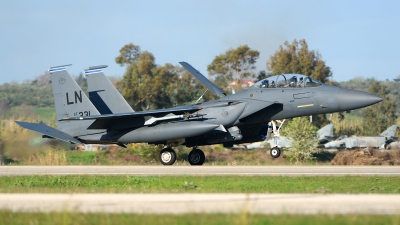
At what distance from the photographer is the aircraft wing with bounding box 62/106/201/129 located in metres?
21.4

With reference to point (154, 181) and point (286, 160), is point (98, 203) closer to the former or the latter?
point (154, 181)

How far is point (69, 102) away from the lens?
76.9 feet

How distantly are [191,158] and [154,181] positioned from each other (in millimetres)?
8100

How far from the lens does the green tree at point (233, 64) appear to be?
60656 millimetres

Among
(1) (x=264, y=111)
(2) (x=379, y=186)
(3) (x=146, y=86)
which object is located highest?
(3) (x=146, y=86)

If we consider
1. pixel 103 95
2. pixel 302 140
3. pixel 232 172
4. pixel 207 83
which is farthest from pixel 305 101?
pixel 302 140

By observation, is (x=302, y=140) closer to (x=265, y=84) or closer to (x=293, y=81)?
(x=265, y=84)

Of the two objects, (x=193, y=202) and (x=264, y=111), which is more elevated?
(x=264, y=111)

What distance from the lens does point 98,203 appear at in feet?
30.9

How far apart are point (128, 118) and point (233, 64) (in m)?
39.8

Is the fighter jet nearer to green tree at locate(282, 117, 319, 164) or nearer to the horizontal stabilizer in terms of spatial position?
green tree at locate(282, 117, 319, 164)

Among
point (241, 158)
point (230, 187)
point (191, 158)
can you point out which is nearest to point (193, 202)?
point (230, 187)

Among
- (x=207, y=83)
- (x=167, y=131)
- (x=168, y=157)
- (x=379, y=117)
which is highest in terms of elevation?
(x=207, y=83)

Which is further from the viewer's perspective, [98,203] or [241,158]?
[241,158]
